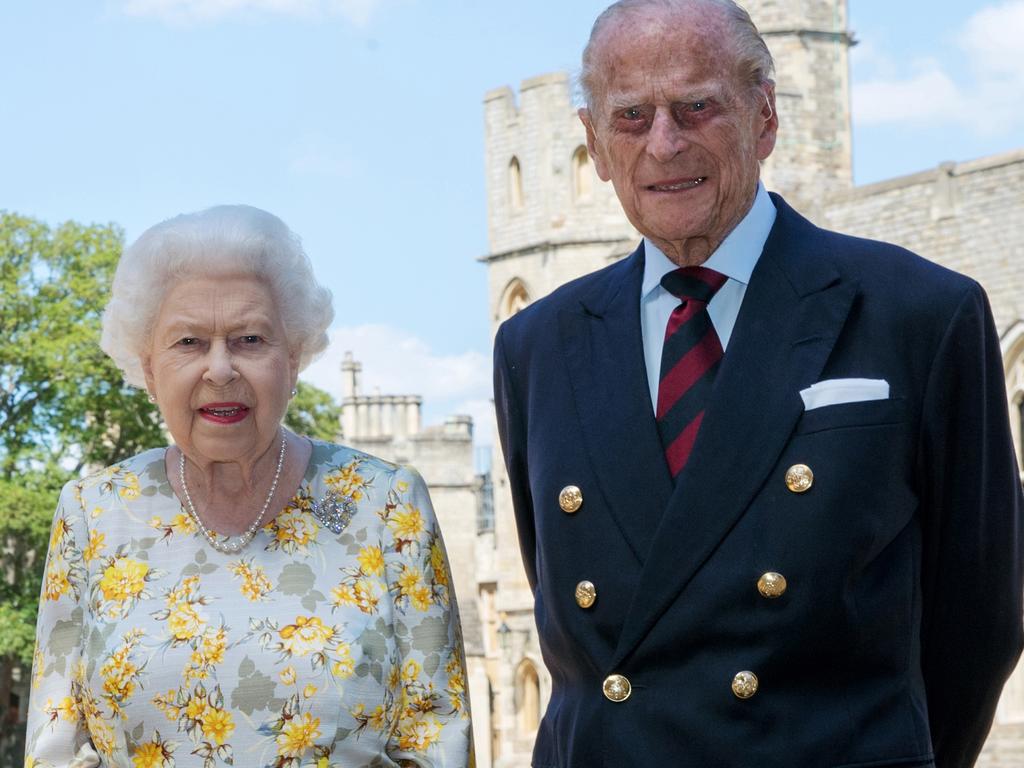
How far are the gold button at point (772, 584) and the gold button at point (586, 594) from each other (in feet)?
1.15

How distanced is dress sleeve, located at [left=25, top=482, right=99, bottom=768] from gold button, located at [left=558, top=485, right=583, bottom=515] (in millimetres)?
1240

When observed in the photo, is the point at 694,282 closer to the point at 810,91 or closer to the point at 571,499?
the point at 571,499

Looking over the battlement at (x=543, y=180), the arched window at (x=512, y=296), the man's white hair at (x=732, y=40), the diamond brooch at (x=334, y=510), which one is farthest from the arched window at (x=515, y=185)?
the man's white hair at (x=732, y=40)

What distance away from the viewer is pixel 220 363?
14.0 ft

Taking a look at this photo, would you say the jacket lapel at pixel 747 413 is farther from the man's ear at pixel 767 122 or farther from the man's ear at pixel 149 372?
the man's ear at pixel 149 372

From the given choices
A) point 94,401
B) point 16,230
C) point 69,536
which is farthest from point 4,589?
point 69,536

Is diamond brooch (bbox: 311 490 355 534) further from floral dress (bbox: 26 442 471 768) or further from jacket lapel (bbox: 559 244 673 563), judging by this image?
jacket lapel (bbox: 559 244 673 563)

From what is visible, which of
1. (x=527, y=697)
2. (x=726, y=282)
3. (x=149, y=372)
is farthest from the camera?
(x=527, y=697)

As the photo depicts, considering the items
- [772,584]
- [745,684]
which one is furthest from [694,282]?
[745,684]

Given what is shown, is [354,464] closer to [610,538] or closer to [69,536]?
[69,536]

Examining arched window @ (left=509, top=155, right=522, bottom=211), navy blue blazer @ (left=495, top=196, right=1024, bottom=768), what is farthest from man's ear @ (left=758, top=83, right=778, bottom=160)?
arched window @ (left=509, top=155, right=522, bottom=211)

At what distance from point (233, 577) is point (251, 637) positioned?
0.17 m

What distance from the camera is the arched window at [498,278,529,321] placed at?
119 ft

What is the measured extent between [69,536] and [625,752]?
1.51 meters
